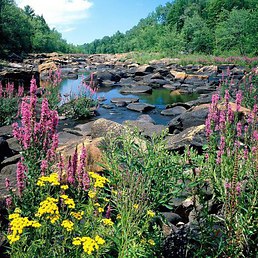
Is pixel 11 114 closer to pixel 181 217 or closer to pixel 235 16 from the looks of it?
pixel 181 217

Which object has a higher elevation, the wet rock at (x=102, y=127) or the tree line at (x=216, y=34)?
the tree line at (x=216, y=34)

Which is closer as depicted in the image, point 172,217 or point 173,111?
point 172,217

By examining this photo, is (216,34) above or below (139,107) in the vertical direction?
above

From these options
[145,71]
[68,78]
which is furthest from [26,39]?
[145,71]

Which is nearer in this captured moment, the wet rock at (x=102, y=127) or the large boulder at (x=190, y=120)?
the wet rock at (x=102, y=127)

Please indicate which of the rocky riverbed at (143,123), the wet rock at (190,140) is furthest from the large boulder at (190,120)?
the wet rock at (190,140)

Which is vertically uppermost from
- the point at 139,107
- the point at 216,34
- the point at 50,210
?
the point at 216,34

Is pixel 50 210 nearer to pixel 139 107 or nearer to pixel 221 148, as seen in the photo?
pixel 221 148

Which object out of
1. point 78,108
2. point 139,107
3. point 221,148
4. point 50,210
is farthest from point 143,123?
point 50,210

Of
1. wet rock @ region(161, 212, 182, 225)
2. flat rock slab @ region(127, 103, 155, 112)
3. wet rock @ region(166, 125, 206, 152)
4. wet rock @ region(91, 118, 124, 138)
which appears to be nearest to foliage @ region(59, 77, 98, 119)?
flat rock slab @ region(127, 103, 155, 112)

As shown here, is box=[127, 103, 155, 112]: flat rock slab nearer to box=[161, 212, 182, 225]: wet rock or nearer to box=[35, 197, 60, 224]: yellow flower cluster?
box=[161, 212, 182, 225]: wet rock

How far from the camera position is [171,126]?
443 inches

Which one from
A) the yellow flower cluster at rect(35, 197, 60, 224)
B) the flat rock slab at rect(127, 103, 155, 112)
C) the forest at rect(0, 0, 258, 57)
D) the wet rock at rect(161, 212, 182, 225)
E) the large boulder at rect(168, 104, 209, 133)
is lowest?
the wet rock at rect(161, 212, 182, 225)

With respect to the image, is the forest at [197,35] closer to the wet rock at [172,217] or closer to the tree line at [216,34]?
the tree line at [216,34]
